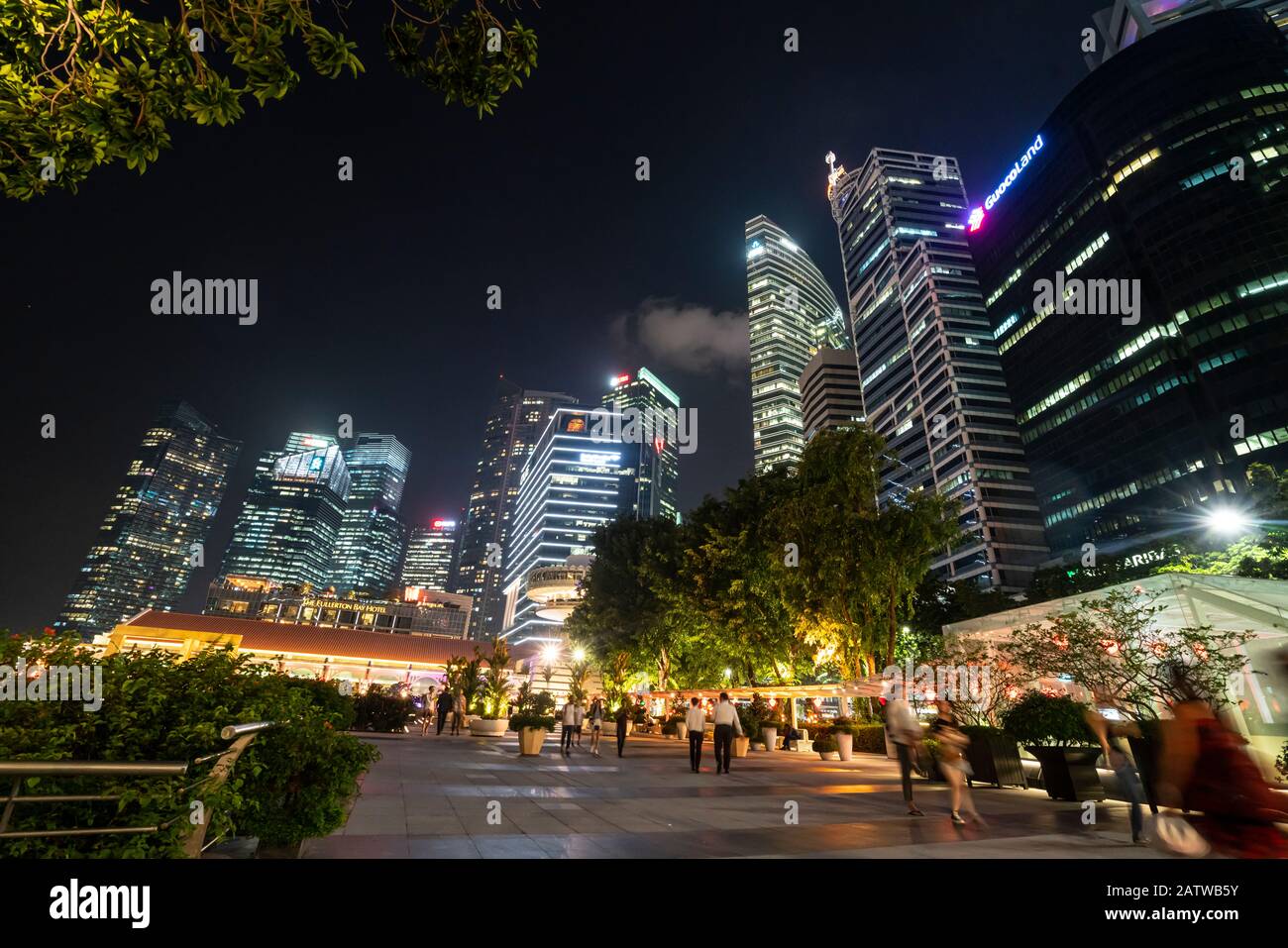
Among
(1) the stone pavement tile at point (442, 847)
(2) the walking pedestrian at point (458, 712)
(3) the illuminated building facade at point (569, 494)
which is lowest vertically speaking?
(2) the walking pedestrian at point (458, 712)

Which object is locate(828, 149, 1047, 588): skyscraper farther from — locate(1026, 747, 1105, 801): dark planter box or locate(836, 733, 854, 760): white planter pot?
locate(1026, 747, 1105, 801): dark planter box

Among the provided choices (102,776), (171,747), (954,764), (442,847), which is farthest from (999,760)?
(102,776)

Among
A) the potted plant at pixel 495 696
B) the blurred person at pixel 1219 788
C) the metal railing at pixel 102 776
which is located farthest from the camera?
the potted plant at pixel 495 696

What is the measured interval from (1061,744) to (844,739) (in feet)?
36.4

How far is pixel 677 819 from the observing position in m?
7.17

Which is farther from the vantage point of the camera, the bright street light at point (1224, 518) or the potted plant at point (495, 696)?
the bright street light at point (1224, 518)

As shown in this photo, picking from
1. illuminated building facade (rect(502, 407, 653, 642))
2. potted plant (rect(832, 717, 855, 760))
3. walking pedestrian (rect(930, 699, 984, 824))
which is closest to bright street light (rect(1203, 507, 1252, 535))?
potted plant (rect(832, 717, 855, 760))

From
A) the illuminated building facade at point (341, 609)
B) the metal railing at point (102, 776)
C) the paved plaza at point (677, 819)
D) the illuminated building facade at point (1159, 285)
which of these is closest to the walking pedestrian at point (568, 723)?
the paved plaza at point (677, 819)

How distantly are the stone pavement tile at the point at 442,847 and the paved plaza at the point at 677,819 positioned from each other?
19mm

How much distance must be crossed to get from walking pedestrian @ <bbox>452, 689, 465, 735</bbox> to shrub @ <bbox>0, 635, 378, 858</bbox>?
21.7 meters

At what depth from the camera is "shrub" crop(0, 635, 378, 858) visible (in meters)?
2.92

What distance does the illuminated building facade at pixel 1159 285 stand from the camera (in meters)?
59.9

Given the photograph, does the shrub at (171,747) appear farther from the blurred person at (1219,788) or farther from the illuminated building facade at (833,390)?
the illuminated building facade at (833,390)
